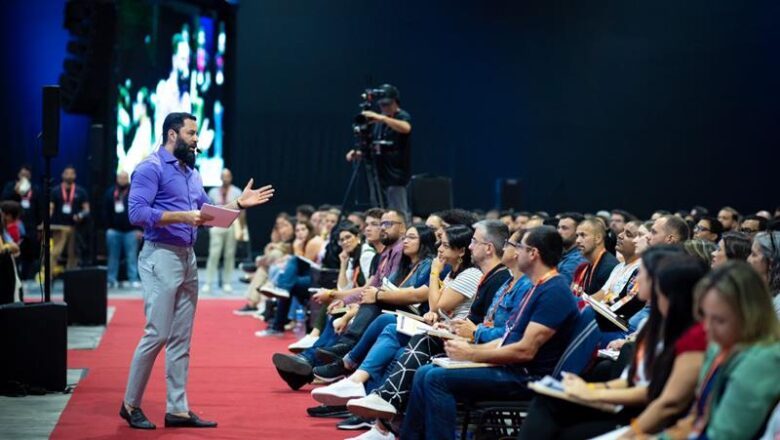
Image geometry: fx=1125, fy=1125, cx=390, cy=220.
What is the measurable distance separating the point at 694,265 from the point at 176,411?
3302 millimetres

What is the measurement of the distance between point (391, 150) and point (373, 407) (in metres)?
4.72

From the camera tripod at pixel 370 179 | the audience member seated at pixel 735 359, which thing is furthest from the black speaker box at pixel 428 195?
the audience member seated at pixel 735 359

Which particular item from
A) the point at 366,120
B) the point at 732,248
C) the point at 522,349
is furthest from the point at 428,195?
the point at 522,349

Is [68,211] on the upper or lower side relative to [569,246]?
lower

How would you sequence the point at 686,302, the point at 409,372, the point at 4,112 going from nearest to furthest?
the point at 686,302 < the point at 409,372 < the point at 4,112

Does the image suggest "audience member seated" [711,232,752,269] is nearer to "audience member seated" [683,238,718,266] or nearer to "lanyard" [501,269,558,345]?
"audience member seated" [683,238,718,266]

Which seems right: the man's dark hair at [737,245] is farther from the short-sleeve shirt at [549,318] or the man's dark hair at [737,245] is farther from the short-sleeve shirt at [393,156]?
the short-sleeve shirt at [393,156]

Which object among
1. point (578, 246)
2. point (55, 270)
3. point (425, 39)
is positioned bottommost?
point (55, 270)

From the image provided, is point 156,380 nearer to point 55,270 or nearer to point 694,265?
point 694,265

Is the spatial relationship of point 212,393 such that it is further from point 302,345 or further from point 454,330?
point 454,330

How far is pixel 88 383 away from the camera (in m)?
7.37

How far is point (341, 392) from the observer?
18.9 feet

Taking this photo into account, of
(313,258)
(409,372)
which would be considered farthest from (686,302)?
(313,258)

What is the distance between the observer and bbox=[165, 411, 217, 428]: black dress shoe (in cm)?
595
